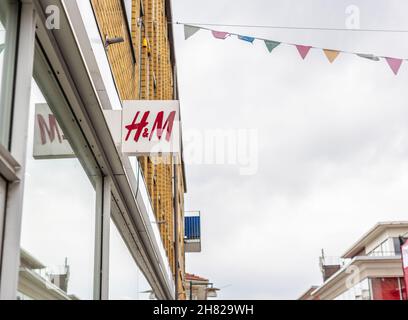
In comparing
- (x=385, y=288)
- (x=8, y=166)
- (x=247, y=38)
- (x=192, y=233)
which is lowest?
(x=8, y=166)

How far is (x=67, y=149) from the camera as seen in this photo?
12.8 feet

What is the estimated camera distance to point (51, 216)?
337cm

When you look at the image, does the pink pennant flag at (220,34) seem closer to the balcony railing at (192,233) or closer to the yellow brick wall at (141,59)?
the yellow brick wall at (141,59)

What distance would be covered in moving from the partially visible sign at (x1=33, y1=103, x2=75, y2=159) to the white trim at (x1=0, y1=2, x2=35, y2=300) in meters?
0.36

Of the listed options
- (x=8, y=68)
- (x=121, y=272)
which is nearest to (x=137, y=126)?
(x=121, y=272)

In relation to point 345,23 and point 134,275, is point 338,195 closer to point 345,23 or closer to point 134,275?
point 345,23

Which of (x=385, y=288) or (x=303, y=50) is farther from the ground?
(x=385, y=288)

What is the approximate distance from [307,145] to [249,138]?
86cm

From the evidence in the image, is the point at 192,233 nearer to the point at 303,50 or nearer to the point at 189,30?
the point at 189,30

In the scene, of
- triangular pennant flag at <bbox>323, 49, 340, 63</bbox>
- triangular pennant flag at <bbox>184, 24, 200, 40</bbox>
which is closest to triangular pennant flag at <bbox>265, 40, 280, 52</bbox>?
triangular pennant flag at <bbox>323, 49, 340, 63</bbox>

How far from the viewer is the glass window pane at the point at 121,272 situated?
220 inches

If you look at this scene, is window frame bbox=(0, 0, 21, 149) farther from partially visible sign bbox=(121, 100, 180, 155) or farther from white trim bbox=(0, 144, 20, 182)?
partially visible sign bbox=(121, 100, 180, 155)

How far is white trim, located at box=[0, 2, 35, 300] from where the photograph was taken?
259cm

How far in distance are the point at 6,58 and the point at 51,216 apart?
96 centimetres
